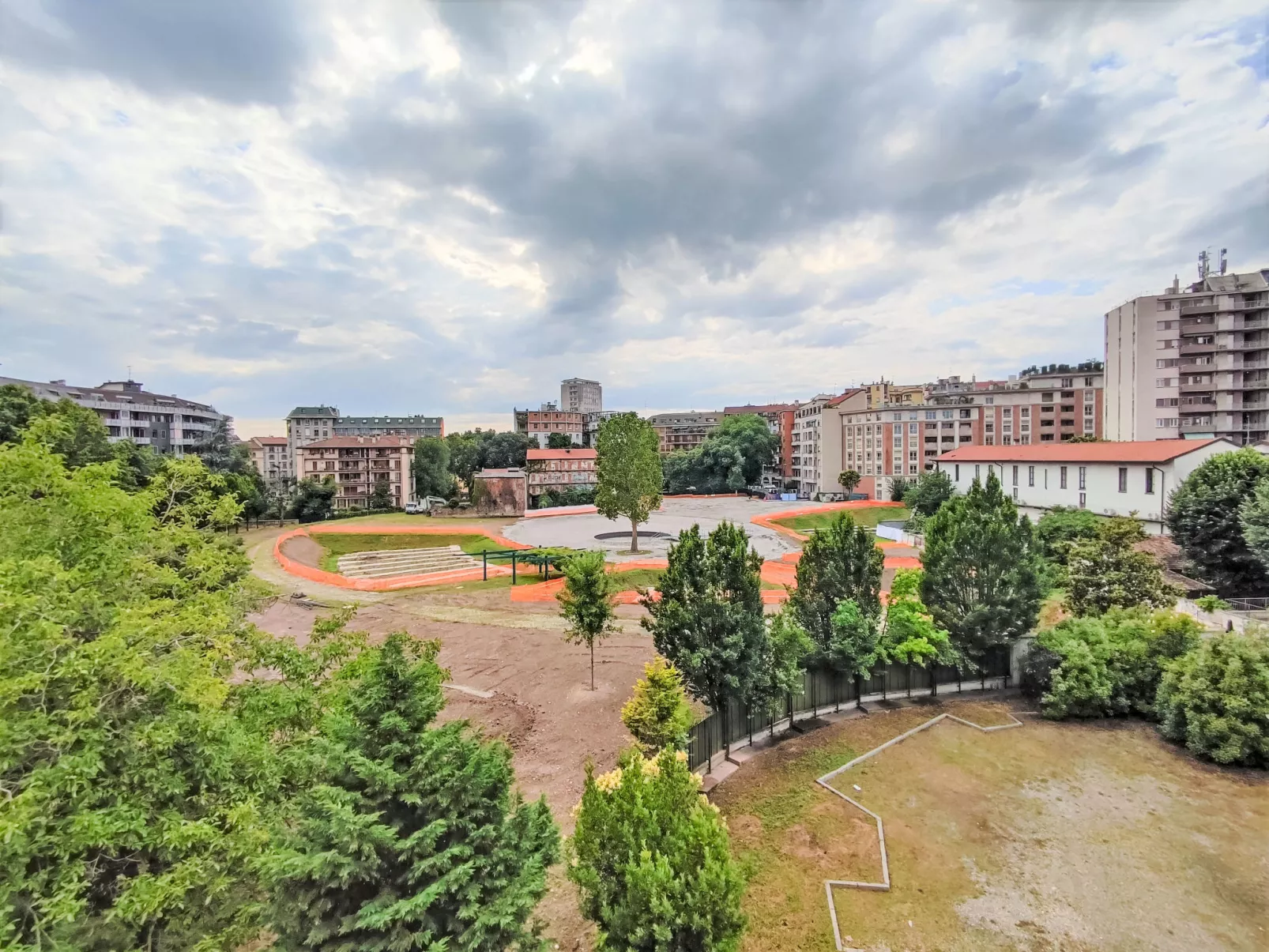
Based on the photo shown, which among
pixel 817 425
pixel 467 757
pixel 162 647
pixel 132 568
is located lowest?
pixel 467 757

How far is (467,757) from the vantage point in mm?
6117

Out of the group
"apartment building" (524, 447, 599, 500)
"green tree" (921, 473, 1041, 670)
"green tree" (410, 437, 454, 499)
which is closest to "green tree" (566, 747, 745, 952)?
"green tree" (921, 473, 1041, 670)

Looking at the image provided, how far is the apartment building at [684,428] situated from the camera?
130 m

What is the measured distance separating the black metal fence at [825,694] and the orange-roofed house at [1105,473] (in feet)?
53.9

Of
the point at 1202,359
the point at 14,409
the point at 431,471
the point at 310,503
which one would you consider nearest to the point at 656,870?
the point at 14,409

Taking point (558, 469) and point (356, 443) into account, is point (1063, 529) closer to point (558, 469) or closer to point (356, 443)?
point (558, 469)

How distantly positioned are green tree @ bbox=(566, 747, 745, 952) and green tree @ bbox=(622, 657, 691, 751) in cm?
433

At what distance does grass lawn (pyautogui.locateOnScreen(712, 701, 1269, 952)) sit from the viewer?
8.55m

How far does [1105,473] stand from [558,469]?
64.3 meters

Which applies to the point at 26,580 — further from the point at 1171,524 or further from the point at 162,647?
the point at 1171,524

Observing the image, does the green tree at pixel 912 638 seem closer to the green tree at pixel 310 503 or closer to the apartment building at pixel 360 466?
the green tree at pixel 310 503

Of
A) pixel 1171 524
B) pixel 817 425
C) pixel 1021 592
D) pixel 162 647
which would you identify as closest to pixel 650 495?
pixel 1021 592

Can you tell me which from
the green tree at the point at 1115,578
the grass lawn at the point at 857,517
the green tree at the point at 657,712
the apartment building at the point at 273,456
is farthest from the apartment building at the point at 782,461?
the apartment building at the point at 273,456

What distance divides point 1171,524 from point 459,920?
37508 mm
